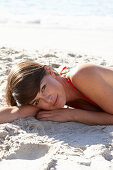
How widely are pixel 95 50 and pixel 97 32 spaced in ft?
4.98

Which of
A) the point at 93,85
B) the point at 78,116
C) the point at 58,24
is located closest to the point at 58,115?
the point at 78,116

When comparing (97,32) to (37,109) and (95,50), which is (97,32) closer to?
(95,50)

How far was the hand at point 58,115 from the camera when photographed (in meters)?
2.65

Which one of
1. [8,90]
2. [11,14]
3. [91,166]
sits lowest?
[91,166]

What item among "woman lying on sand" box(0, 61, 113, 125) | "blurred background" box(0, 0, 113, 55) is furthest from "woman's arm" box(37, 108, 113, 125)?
"blurred background" box(0, 0, 113, 55)

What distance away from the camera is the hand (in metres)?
2.65

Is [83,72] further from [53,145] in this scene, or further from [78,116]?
[53,145]

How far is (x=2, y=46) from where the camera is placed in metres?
5.33

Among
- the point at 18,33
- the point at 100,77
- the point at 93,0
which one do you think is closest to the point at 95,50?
the point at 18,33

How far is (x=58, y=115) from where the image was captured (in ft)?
8.73

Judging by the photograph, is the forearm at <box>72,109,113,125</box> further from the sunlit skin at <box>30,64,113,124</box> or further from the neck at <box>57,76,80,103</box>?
the neck at <box>57,76,80,103</box>

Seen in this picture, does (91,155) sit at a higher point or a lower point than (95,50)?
lower

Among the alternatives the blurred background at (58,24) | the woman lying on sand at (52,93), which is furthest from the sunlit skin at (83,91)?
the blurred background at (58,24)

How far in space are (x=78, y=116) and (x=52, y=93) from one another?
0.33m
